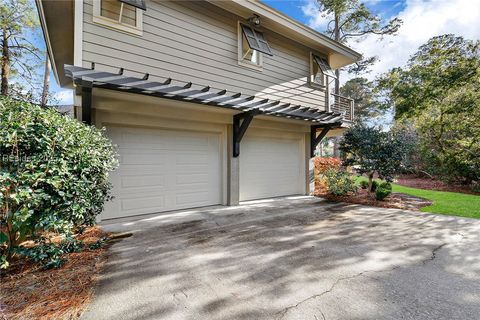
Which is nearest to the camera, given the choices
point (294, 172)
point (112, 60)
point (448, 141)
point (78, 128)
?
point (78, 128)

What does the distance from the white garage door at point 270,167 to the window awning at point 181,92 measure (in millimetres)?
1345

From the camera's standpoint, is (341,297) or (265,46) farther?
(265,46)

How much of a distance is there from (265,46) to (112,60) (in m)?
4.26

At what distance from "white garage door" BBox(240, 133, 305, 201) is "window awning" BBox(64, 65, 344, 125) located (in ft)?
4.41

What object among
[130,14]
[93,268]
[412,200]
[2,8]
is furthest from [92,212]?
[2,8]

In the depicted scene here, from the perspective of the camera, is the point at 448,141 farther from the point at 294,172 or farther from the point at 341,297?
the point at 341,297

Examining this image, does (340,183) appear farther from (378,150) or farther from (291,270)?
(291,270)

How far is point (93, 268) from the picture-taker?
2.80 metres

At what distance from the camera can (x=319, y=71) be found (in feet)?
28.1

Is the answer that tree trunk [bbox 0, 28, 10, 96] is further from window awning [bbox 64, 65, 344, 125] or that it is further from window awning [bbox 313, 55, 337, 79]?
window awning [bbox 313, 55, 337, 79]

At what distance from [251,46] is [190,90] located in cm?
253

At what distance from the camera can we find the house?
457cm

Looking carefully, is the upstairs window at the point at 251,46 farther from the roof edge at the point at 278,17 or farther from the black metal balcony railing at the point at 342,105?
the black metal balcony railing at the point at 342,105

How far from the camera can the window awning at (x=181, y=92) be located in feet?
12.8
